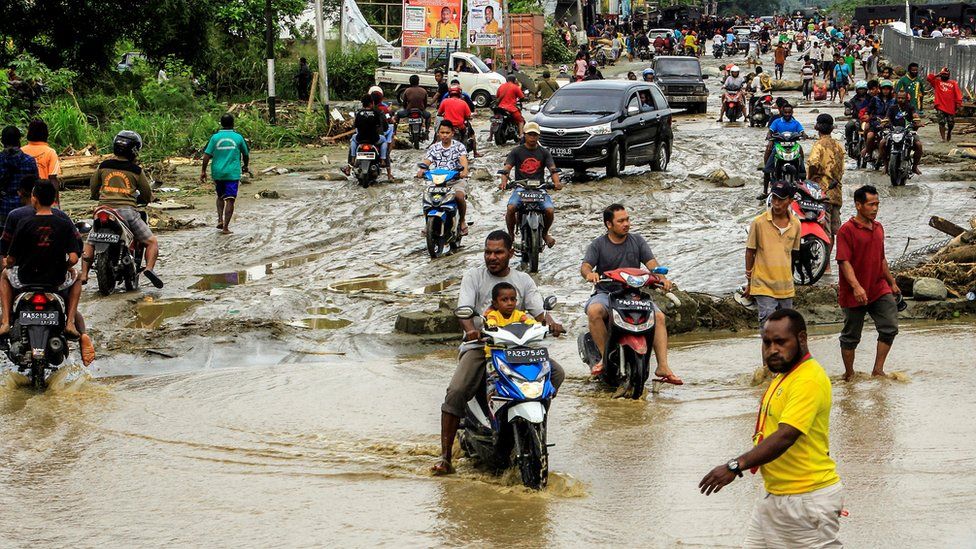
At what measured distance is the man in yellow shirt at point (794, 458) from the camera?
4.79 meters

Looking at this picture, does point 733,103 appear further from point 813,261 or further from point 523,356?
point 523,356

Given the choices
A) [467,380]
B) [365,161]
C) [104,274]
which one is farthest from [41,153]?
[365,161]

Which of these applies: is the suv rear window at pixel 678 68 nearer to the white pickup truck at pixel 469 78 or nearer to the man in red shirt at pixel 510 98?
the white pickup truck at pixel 469 78

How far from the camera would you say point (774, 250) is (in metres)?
9.88

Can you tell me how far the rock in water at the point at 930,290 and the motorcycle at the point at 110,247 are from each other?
8.44 meters

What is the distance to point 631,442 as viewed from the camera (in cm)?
818

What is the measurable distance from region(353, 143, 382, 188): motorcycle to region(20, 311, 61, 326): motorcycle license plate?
41.7ft

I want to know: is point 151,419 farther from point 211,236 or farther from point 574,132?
point 574,132

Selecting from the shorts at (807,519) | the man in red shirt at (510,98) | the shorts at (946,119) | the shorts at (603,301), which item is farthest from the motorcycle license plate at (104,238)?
the shorts at (946,119)

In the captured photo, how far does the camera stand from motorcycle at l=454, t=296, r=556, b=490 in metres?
6.83

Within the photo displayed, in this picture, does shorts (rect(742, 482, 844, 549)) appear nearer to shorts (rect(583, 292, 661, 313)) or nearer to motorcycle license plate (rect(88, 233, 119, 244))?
shorts (rect(583, 292, 661, 313))

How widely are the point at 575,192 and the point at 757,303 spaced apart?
10831 millimetres

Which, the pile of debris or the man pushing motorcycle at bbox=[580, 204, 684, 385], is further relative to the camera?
the pile of debris

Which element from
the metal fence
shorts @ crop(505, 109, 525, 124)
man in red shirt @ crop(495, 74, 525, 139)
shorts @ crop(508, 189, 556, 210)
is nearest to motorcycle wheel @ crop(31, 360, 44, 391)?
shorts @ crop(508, 189, 556, 210)
